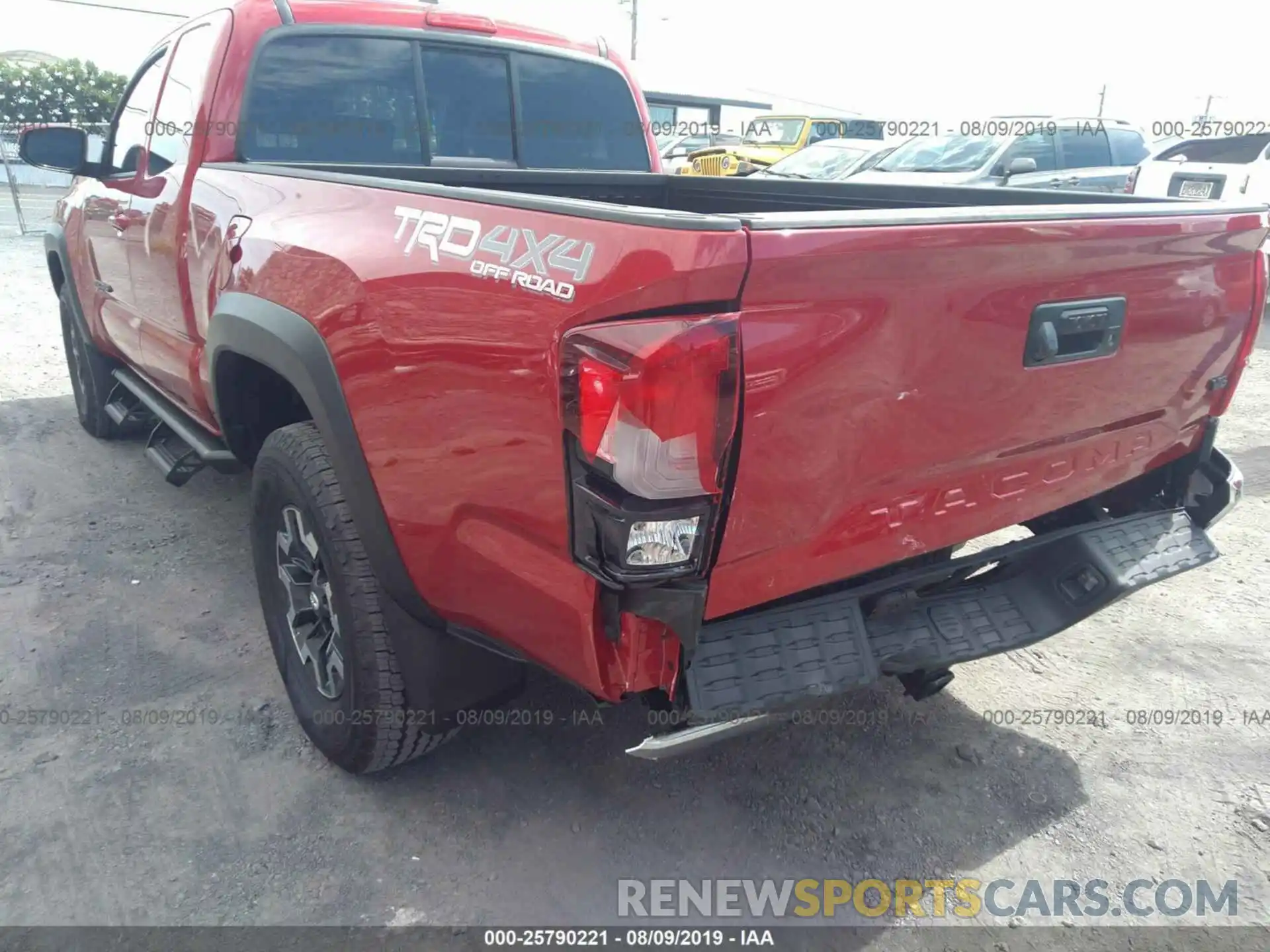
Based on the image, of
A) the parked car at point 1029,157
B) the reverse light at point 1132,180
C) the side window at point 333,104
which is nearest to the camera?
the side window at point 333,104

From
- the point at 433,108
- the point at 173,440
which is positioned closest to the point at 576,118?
the point at 433,108

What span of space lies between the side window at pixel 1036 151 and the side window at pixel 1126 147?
93 centimetres

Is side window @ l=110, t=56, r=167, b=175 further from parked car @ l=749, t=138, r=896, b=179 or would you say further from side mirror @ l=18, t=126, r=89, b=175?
parked car @ l=749, t=138, r=896, b=179

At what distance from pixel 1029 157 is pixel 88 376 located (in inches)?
353

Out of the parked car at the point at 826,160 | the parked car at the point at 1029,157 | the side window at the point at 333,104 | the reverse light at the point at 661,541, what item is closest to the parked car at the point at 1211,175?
the parked car at the point at 1029,157

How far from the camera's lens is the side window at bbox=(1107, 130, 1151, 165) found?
10227mm

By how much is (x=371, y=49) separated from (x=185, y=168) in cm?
78

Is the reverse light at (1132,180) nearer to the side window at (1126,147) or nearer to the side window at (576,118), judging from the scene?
the side window at (1126,147)

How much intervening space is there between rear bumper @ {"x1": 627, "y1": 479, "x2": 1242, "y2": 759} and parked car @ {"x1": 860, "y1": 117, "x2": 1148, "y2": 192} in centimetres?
759

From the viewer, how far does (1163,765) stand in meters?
2.64

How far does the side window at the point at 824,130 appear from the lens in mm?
18094

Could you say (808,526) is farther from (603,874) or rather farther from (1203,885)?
(1203,885)

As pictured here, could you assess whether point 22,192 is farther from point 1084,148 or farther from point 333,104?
point 333,104

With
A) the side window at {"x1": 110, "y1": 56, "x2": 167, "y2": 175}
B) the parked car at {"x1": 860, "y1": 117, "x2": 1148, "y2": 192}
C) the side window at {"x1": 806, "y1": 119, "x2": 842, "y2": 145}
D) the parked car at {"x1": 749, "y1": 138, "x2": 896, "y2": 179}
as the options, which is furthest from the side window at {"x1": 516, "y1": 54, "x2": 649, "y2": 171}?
the side window at {"x1": 806, "y1": 119, "x2": 842, "y2": 145}
